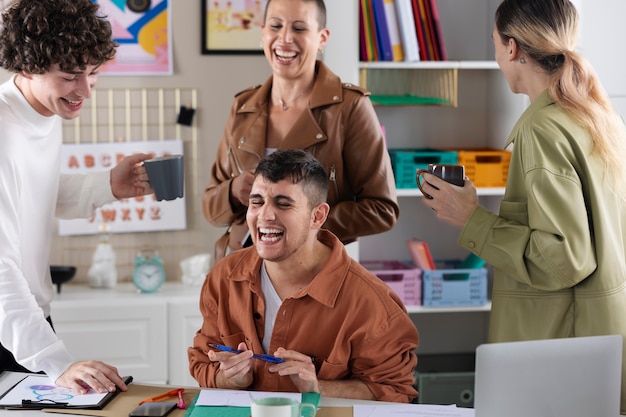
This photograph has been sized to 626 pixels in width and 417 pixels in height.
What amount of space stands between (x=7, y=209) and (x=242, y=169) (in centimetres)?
94

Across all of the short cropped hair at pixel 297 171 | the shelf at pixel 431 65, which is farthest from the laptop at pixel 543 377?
the shelf at pixel 431 65

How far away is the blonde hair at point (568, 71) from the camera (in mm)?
2283

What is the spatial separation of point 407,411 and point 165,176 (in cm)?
100

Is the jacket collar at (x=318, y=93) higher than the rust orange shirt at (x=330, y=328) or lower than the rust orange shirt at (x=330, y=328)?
higher

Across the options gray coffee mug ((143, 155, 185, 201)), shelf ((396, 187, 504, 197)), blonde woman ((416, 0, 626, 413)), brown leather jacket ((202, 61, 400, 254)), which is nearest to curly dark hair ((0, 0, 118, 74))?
gray coffee mug ((143, 155, 185, 201))

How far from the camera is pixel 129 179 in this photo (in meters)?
2.72

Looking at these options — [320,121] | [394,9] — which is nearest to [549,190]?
[320,121]

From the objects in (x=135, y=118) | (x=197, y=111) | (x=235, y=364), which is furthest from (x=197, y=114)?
(x=235, y=364)

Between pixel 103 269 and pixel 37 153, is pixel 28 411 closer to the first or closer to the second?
pixel 37 153

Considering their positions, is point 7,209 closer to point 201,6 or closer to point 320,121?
point 320,121

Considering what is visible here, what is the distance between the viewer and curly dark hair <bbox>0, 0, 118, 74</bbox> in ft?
7.18

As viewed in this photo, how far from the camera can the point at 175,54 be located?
404 cm

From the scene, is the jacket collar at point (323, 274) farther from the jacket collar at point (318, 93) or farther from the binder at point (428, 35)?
the binder at point (428, 35)

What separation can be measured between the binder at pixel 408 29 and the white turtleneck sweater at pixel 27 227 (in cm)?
184
